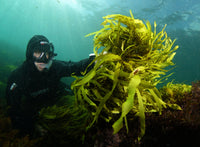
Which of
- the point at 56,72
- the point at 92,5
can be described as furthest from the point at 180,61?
the point at 56,72

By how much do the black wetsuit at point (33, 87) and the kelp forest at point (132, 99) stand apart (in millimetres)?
1395

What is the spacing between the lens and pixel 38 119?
2.55 meters

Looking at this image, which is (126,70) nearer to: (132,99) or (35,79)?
(132,99)

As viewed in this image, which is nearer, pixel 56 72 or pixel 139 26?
pixel 139 26

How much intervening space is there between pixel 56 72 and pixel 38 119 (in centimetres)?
207

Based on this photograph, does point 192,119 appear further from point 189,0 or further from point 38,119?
point 189,0

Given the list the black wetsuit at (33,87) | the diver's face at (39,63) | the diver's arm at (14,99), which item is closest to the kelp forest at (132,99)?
the diver's arm at (14,99)

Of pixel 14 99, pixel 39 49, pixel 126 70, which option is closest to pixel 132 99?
pixel 126 70

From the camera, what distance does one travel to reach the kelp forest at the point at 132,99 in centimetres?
109

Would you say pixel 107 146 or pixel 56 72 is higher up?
pixel 56 72

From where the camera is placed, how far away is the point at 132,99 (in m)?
0.93

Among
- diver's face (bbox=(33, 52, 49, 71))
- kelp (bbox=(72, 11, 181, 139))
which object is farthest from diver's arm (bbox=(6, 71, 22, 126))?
kelp (bbox=(72, 11, 181, 139))

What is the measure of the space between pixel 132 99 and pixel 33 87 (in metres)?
3.80

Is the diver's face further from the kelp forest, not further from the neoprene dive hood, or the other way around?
the kelp forest
